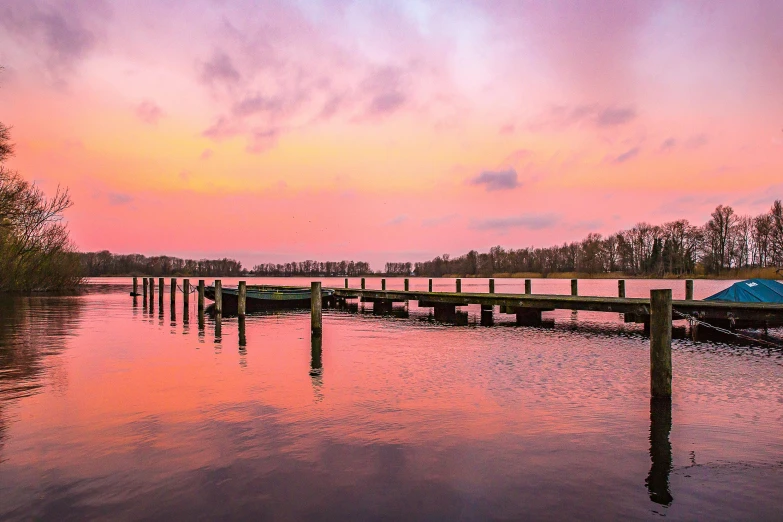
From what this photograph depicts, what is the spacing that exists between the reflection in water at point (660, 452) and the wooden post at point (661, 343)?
0.28 m

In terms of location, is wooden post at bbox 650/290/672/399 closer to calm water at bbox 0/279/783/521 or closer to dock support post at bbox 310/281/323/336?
calm water at bbox 0/279/783/521

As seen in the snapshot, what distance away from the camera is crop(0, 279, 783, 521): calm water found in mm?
5590

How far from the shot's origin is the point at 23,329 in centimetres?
2298

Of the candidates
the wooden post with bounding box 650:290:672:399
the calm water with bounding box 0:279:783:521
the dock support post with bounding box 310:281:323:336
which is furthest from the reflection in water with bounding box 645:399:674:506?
the dock support post with bounding box 310:281:323:336

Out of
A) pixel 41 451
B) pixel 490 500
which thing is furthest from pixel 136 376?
pixel 490 500

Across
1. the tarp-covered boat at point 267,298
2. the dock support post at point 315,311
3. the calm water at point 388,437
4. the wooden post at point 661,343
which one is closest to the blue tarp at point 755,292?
the calm water at point 388,437

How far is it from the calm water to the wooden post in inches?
16.7

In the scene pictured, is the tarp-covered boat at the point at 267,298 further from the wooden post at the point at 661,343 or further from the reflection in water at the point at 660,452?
the reflection in water at the point at 660,452

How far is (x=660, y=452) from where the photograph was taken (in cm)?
730

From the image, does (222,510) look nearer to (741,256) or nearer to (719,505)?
(719,505)

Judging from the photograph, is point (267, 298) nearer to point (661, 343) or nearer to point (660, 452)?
point (661, 343)

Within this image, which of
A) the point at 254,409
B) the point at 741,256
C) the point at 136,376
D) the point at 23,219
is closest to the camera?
the point at 254,409

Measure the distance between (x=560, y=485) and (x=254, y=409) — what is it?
5868 millimetres

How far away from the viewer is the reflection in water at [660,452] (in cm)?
590
